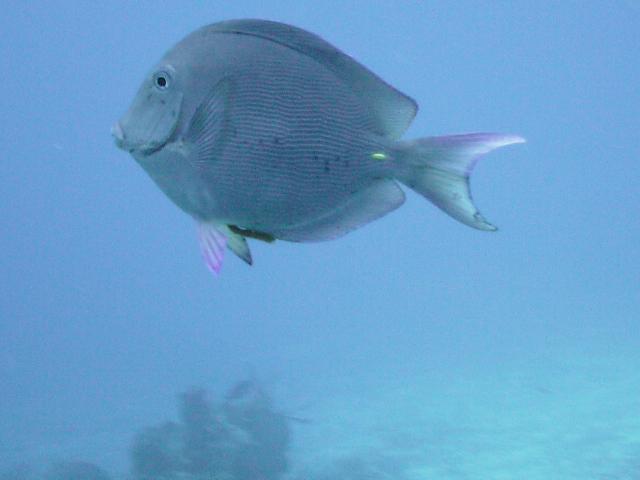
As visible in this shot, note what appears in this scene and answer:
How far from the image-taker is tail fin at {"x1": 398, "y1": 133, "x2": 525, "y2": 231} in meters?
0.97

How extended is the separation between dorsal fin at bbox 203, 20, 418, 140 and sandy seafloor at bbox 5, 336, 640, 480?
946 cm

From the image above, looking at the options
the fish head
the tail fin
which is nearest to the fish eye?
the fish head

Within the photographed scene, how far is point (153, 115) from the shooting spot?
990 mm

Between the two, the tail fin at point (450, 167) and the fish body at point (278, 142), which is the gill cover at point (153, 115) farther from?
the tail fin at point (450, 167)

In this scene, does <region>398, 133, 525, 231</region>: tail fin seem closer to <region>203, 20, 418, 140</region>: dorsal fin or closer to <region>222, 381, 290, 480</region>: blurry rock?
<region>203, 20, 418, 140</region>: dorsal fin

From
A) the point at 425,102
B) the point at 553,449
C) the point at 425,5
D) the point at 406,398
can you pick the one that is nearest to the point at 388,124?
the point at 553,449

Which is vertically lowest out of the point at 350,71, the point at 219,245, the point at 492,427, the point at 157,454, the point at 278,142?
the point at 219,245

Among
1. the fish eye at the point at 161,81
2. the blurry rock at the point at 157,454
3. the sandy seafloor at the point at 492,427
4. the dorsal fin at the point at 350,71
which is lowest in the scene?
the fish eye at the point at 161,81

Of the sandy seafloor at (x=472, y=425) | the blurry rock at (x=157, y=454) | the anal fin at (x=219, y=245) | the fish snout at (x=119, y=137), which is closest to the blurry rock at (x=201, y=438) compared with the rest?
the blurry rock at (x=157, y=454)

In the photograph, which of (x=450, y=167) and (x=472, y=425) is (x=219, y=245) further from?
(x=472, y=425)

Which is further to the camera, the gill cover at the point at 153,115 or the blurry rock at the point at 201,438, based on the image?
the blurry rock at the point at 201,438

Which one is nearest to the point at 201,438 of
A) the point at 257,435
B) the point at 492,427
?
the point at 257,435

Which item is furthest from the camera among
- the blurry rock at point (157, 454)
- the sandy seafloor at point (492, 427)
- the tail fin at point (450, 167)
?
the sandy seafloor at point (492, 427)

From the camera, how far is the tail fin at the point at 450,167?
3.20 feet
